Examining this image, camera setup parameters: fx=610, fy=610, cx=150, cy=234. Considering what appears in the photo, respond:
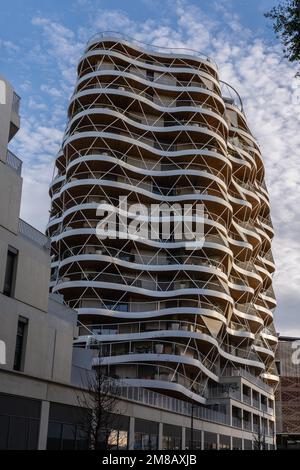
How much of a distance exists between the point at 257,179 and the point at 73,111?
3430cm

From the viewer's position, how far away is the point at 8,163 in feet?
89.1

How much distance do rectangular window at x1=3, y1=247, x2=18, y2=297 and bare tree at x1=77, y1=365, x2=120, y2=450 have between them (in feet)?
24.2

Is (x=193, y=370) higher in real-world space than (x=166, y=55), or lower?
lower

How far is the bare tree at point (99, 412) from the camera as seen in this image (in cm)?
2934

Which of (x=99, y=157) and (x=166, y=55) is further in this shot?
(x=166, y=55)

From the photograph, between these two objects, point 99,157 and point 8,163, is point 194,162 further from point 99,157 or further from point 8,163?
point 8,163

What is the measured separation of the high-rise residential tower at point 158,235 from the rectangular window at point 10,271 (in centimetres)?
3041

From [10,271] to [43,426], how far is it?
7.00 meters

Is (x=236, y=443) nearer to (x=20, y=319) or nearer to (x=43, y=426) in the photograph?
(x=43, y=426)

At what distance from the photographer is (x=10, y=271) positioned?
2692 cm

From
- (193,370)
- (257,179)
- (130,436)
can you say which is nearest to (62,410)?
(130,436)

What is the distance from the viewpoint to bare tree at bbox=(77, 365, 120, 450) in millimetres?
29344

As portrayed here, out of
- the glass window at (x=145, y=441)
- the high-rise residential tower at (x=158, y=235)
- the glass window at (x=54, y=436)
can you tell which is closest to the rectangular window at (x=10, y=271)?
the glass window at (x=54, y=436)

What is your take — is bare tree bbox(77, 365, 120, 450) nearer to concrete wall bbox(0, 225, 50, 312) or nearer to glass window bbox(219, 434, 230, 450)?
concrete wall bbox(0, 225, 50, 312)
